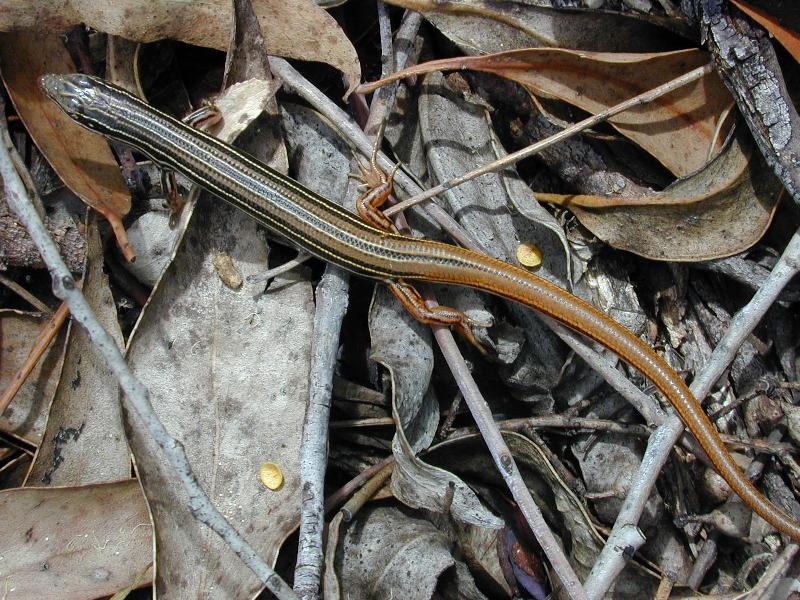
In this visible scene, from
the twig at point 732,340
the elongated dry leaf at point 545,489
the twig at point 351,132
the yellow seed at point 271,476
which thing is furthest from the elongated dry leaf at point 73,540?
the twig at point 732,340

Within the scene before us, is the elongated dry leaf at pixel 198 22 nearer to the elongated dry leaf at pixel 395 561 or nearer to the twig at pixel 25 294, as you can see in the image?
the twig at pixel 25 294

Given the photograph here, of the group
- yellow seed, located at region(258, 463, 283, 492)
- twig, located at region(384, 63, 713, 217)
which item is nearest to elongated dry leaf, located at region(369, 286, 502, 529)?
yellow seed, located at region(258, 463, 283, 492)

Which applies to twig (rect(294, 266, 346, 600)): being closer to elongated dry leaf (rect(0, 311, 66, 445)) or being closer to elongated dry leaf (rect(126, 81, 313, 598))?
elongated dry leaf (rect(126, 81, 313, 598))

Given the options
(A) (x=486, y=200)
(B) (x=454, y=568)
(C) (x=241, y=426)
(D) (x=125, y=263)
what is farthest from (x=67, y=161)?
(B) (x=454, y=568)

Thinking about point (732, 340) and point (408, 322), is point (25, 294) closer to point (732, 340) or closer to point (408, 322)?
point (408, 322)

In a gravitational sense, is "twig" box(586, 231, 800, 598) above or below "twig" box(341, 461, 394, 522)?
above

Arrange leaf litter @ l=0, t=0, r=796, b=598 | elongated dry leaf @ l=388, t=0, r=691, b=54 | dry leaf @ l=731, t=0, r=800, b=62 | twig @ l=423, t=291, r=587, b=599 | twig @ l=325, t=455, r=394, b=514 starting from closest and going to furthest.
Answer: twig @ l=423, t=291, r=587, b=599 → dry leaf @ l=731, t=0, r=800, b=62 → leaf litter @ l=0, t=0, r=796, b=598 → twig @ l=325, t=455, r=394, b=514 → elongated dry leaf @ l=388, t=0, r=691, b=54
